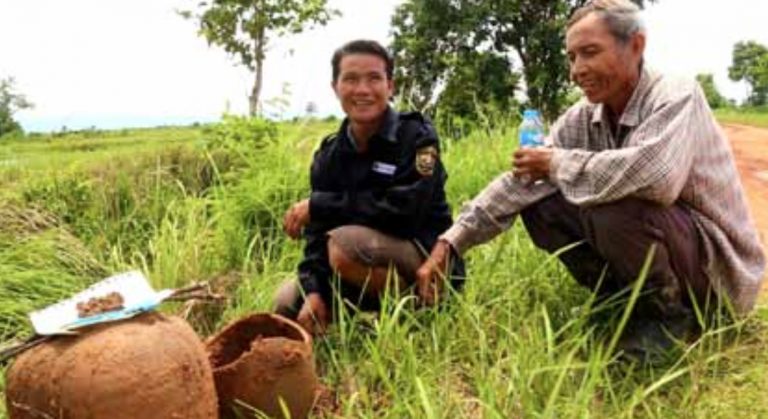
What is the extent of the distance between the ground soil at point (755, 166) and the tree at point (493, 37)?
2450 mm

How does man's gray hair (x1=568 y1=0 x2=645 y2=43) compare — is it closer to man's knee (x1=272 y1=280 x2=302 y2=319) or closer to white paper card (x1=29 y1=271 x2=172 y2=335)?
man's knee (x1=272 y1=280 x2=302 y2=319)

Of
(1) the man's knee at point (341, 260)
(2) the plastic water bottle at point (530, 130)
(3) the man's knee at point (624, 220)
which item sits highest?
(2) the plastic water bottle at point (530, 130)

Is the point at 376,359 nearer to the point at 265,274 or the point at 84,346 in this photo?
the point at 84,346

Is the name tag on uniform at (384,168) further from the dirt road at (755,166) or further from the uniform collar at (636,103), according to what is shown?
the dirt road at (755,166)

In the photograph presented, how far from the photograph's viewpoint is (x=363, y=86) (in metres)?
3.11

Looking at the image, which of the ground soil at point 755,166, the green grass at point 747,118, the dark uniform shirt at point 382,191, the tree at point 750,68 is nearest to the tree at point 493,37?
the ground soil at point 755,166

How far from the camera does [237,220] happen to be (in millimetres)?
4383

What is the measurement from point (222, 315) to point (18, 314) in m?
0.83

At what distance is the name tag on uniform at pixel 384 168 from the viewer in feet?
10.3

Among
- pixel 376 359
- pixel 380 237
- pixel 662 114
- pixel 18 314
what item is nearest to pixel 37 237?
pixel 18 314

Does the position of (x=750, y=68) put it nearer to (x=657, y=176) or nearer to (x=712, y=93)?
(x=712, y=93)

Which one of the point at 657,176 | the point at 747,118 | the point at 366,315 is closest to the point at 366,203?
the point at 366,315

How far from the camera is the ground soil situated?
19.9ft

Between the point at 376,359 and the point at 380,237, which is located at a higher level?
the point at 380,237
